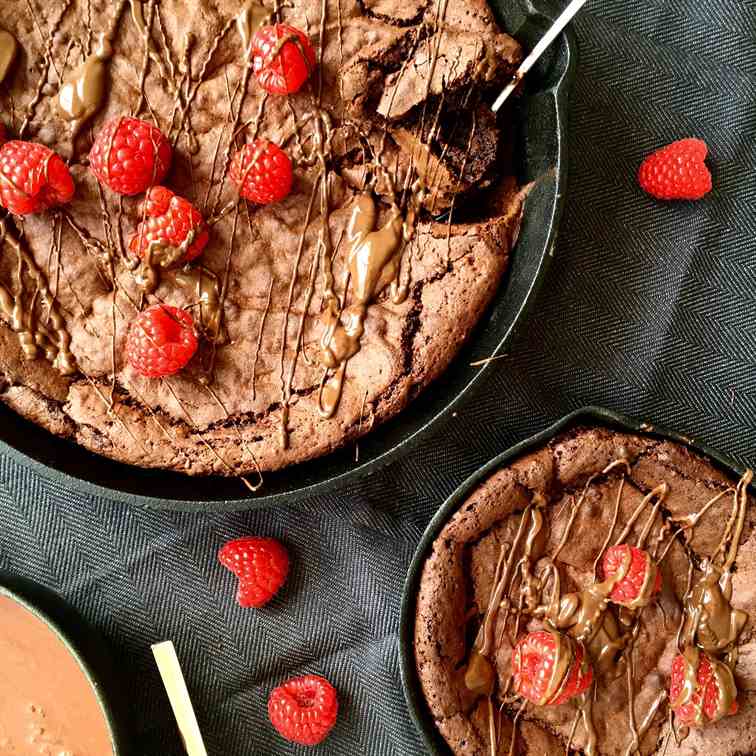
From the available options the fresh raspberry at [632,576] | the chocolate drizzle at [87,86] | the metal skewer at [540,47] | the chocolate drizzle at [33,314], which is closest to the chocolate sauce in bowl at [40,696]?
the chocolate drizzle at [33,314]

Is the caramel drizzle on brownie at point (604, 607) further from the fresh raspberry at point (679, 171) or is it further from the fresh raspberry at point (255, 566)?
the fresh raspberry at point (679, 171)

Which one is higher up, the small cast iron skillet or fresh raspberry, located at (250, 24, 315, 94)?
fresh raspberry, located at (250, 24, 315, 94)

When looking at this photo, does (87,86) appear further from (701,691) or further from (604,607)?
(701,691)

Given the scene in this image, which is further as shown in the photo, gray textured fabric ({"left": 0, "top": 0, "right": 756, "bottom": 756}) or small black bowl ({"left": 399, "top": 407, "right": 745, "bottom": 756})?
gray textured fabric ({"left": 0, "top": 0, "right": 756, "bottom": 756})

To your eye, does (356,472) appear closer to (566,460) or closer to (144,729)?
(566,460)

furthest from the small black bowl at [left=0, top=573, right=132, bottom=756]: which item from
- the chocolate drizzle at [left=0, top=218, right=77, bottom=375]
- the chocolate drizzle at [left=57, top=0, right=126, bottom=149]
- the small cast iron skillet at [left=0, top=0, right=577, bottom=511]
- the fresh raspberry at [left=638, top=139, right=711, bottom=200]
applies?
the fresh raspberry at [left=638, top=139, right=711, bottom=200]

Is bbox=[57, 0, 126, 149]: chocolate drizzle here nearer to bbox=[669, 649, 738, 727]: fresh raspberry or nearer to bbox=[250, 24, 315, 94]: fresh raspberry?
bbox=[250, 24, 315, 94]: fresh raspberry

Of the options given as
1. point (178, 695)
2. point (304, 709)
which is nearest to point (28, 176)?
point (178, 695)
